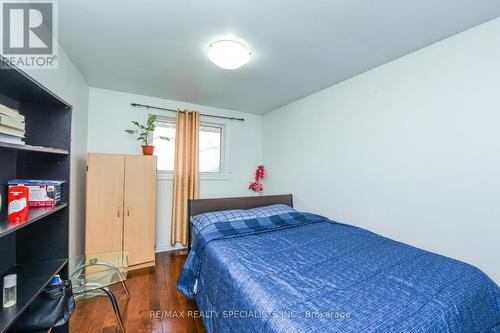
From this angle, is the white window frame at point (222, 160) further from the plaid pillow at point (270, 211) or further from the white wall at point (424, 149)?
the white wall at point (424, 149)

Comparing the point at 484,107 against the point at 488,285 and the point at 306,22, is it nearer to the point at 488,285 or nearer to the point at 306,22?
the point at 488,285

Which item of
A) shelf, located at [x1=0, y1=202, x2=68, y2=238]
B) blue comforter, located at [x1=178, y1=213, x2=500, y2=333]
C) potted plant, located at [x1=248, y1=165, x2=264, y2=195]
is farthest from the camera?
potted plant, located at [x1=248, y1=165, x2=264, y2=195]

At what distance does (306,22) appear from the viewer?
60.7 inches

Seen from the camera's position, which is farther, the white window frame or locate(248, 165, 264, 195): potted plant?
locate(248, 165, 264, 195): potted plant

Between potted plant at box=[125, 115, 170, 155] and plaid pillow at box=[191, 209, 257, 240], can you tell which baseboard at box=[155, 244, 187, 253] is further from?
potted plant at box=[125, 115, 170, 155]

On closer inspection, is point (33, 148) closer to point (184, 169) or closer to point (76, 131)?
point (76, 131)

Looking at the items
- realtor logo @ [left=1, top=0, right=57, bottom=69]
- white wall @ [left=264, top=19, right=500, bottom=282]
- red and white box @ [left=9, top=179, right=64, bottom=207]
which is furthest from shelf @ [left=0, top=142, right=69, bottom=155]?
white wall @ [left=264, top=19, right=500, bottom=282]

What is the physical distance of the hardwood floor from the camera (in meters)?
1.70

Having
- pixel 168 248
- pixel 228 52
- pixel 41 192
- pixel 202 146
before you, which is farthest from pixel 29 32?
pixel 168 248

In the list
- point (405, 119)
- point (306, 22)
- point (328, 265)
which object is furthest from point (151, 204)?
point (405, 119)

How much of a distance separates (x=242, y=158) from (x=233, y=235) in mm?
2050

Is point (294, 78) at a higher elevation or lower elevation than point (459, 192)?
higher

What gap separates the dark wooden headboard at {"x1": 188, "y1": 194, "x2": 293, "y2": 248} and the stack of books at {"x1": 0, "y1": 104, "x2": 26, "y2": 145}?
71.7 inches

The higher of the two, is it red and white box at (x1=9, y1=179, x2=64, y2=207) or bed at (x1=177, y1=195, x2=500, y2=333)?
red and white box at (x1=9, y1=179, x2=64, y2=207)
